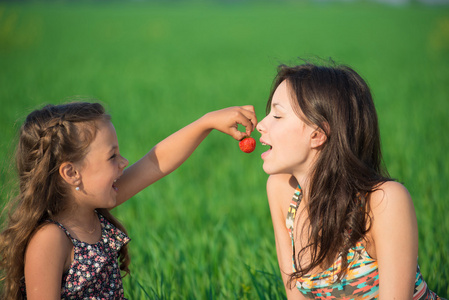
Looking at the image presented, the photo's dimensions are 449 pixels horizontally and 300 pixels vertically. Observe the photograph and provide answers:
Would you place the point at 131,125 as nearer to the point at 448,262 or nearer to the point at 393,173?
the point at 393,173

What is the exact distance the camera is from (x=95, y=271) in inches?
68.9

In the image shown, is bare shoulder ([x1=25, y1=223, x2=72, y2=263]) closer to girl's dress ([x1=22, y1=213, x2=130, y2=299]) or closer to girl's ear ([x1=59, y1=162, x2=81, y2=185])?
girl's dress ([x1=22, y1=213, x2=130, y2=299])

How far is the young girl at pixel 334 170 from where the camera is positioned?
5.61 ft

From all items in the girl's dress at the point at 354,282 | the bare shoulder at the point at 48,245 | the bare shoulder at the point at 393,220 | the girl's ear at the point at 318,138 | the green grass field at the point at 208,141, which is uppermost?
the girl's ear at the point at 318,138

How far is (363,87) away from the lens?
5.80 ft

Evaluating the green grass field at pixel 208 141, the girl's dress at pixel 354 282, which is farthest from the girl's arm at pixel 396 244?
the green grass field at pixel 208 141

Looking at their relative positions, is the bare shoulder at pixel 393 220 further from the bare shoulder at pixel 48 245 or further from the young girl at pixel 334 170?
the bare shoulder at pixel 48 245

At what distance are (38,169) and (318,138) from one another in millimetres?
980

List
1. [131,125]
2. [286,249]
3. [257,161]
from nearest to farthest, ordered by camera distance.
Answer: [286,249]
[257,161]
[131,125]

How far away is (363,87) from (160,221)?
99.8 inches

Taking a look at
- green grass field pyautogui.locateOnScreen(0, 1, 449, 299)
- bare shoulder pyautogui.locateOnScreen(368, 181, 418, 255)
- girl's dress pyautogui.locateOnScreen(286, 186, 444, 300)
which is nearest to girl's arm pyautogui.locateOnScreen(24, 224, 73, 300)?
green grass field pyautogui.locateOnScreen(0, 1, 449, 299)

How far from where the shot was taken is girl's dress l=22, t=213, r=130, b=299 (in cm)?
172

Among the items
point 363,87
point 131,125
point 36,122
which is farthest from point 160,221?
point 131,125

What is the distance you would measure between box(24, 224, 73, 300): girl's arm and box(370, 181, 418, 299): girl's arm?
1055mm
